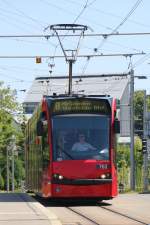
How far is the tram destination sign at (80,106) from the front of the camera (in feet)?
82.2

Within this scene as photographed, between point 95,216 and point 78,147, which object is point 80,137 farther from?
point 95,216

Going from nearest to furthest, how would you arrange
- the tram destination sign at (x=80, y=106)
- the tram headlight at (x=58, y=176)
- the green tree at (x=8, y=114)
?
the tram headlight at (x=58, y=176) < the tram destination sign at (x=80, y=106) < the green tree at (x=8, y=114)

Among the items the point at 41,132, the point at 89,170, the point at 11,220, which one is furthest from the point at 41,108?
the point at 11,220

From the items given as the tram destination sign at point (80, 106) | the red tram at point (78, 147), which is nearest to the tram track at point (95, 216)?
the red tram at point (78, 147)

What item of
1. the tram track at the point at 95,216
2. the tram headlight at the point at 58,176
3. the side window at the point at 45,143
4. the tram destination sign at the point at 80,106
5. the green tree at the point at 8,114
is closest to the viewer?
the tram track at the point at 95,216

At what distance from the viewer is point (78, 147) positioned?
960 inches

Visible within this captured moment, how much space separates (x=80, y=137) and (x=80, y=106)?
131cm

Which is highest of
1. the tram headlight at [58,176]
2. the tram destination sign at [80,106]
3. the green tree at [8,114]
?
the green tree at [8,114]

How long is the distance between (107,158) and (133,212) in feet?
9.64

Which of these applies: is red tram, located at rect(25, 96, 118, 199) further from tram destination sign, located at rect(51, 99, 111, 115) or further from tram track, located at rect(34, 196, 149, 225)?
tram track, located at rect(34, 196, 149, 225)

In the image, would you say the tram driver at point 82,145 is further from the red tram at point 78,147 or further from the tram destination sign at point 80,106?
Answer: the tram destination sign at point 80,106

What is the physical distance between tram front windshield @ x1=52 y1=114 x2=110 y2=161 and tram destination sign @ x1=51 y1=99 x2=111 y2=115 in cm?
19

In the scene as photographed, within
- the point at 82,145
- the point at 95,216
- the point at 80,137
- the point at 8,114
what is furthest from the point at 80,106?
the point at 8,114

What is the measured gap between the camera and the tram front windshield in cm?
2436
